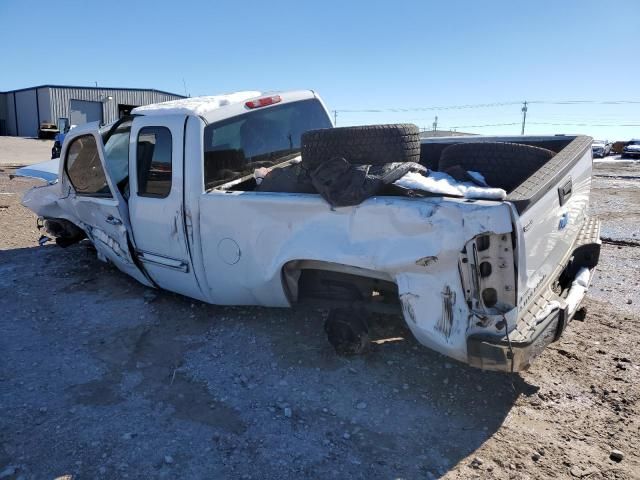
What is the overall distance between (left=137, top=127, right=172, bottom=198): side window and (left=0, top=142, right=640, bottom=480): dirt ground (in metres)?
1.16

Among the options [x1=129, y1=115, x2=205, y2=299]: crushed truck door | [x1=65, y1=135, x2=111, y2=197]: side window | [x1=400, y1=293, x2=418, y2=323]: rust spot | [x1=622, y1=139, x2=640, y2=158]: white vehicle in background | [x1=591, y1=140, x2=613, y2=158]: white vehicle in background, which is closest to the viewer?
[x1=400, y1=293, x2=418, y2=323]: rust spot

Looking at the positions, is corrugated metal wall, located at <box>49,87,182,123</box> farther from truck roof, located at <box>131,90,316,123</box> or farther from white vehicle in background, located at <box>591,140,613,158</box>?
truck roof, located at <box>131,90,316,123</box>

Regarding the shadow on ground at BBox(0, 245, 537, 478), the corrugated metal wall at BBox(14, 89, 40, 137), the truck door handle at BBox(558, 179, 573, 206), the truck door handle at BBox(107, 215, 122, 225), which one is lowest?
the shadow on ground at BBox(0, 245, 537, 478)

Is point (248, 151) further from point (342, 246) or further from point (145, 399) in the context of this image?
point (145, 399)

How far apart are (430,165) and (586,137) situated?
1.34 m

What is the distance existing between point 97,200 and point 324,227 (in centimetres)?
277

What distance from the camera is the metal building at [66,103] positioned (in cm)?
4478

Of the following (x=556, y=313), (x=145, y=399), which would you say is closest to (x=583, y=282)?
(x=556, y=313)

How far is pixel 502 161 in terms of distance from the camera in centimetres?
376

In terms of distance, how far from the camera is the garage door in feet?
147

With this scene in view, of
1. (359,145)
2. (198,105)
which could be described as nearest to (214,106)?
(198,105)

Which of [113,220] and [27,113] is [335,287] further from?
[27,113]

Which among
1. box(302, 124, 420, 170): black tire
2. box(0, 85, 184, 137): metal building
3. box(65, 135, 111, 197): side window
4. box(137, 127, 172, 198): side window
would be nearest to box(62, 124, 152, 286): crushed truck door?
box(65, 135, 111, 197): side window

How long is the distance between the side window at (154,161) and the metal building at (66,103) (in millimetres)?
43424
